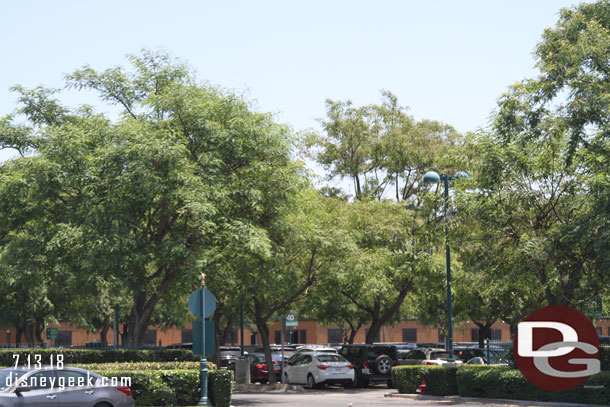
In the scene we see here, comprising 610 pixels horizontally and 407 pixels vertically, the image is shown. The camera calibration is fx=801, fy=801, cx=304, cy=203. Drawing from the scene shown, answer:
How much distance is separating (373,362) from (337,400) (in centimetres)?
865

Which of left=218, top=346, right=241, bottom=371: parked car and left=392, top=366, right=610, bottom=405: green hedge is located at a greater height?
left=392, top=366, right=610, bottom=405: green hedge

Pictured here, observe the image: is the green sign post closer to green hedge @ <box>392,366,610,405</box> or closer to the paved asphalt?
the paved asphalt

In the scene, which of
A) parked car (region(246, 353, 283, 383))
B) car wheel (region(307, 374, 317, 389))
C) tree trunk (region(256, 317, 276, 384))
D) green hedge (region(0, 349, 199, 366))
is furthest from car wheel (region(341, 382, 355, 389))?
green hedge (region(0, 349, 199, 366))

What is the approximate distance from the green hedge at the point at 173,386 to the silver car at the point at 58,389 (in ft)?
10.6

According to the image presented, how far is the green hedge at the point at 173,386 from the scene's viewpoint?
21.5m

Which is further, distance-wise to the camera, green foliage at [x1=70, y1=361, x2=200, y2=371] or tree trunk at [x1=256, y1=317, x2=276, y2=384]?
tree trunk at [x1=256, y1=317, x2=276, y2=384]

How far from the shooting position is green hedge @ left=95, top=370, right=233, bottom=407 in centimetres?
2150

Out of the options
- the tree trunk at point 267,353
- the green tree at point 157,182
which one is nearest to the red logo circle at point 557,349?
the green tree at point 157,182

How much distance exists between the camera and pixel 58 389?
1708cm

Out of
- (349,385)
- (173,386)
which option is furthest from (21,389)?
(349,385)

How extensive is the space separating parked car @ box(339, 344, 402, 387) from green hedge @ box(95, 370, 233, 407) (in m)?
13.5

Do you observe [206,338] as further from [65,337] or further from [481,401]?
[65,337]

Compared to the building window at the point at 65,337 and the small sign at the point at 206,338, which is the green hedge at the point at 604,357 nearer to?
the small sign at the point at 206,338

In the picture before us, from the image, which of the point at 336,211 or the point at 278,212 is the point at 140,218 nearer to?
the point at 278,212
